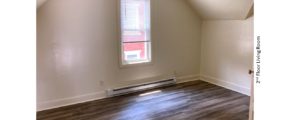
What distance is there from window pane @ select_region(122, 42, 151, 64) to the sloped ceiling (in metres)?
1.34

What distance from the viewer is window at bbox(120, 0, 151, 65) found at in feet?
13.5

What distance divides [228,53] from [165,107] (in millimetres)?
1921

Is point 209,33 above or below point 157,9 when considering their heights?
below

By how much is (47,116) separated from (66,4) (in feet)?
5.67

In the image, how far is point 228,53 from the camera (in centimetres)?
457

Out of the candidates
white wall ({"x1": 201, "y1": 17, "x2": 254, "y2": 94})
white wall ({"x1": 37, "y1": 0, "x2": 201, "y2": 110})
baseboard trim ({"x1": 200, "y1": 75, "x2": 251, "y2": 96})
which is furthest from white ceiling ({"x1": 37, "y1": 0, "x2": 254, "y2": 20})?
baseboard trim ({"x1": 200, "y1": 75, "x2": 251, "y2": 96})

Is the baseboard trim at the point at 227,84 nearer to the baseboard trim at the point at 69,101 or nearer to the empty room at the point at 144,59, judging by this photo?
the empty room at the point at 144,59

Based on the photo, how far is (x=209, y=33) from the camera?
496 cm

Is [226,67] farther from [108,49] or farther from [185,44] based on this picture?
[108,49]

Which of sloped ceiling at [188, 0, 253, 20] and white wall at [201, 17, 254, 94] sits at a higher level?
sloped ceiling at [188, 0, 253, 20]

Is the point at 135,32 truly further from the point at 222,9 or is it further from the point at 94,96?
the point at 222,9
